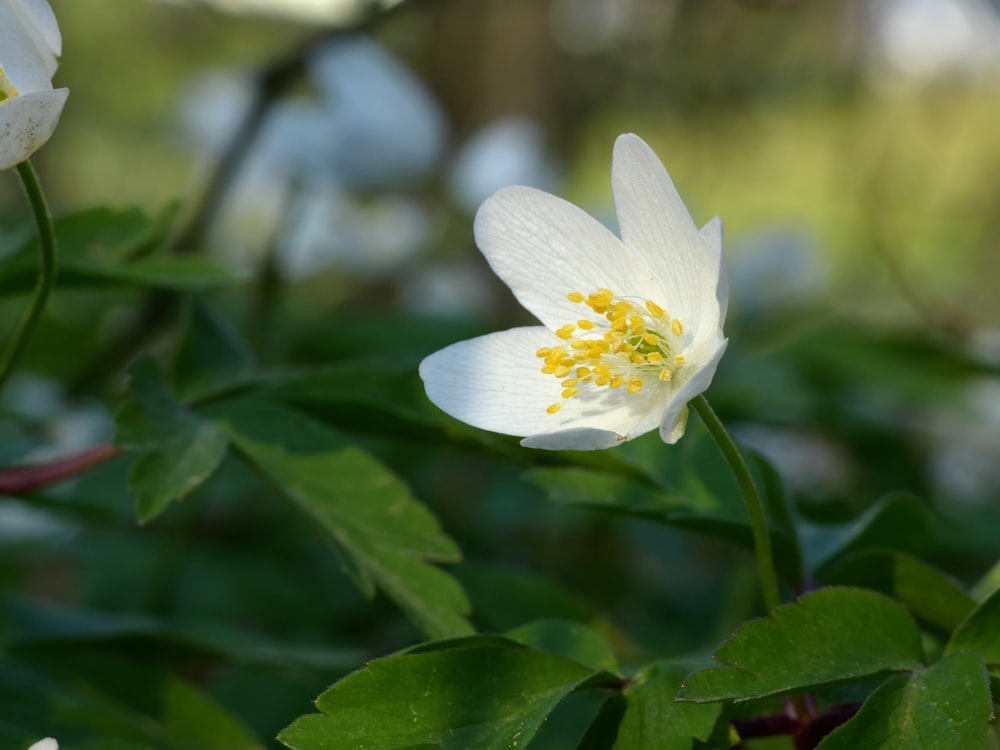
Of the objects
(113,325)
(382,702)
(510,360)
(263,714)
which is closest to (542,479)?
(510,360)

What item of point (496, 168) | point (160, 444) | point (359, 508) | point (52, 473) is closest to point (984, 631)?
point (359, 508)

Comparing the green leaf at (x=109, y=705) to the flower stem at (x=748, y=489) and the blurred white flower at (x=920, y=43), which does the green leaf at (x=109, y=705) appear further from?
the blurred white flower at (x=920, y=43)

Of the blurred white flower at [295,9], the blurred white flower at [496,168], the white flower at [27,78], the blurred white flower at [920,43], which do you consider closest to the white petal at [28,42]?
the white flower at [27,78]

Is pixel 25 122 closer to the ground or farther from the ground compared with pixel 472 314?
farther from the ground

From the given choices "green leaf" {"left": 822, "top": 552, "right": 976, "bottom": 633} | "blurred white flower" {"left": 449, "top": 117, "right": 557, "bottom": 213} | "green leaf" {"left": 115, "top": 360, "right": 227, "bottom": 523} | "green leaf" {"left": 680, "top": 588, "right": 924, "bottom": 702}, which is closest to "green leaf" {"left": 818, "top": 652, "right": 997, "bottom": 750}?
"green leaf" {"left": 680, "top": 588, "right": 924, "bottom": 702}

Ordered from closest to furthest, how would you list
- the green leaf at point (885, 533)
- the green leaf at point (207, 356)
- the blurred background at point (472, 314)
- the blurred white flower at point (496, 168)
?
1. the green leaf at point (885, 533)
2. the green leaf at point (207, 356)
3. the blurred background at point (472, 314)
4. the blurred white flower at point (496, 168)

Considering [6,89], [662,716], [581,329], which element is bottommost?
[662,716]

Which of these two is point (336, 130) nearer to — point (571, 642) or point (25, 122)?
point (25, 122)
